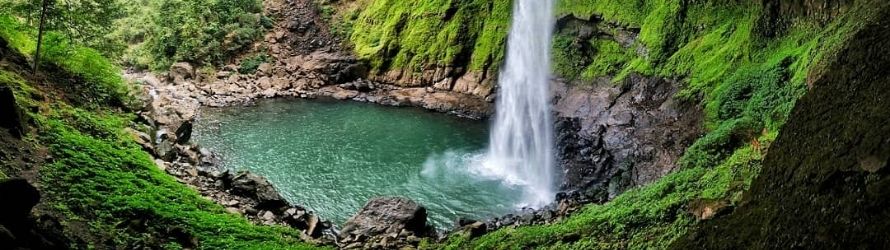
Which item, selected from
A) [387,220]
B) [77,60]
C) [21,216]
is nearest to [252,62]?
[77,60]

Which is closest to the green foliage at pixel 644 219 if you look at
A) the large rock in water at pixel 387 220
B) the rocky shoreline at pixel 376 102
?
the large rock in water at pixel 387 220

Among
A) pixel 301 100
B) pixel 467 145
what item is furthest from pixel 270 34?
pixel 467 145

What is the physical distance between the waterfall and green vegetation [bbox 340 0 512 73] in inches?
41.2

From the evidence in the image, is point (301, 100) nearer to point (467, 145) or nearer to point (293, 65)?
point (293, 65)

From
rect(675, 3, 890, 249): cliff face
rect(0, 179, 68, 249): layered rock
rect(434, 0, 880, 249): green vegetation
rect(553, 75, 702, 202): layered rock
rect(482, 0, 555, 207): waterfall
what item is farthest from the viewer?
rect(482, 0, 555, 207): waterfall

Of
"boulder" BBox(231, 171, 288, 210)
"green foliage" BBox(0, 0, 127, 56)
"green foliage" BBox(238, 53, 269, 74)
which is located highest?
"green foliage" BBox(238, 53, 269, 74)

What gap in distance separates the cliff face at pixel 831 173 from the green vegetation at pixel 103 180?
28.1 ft

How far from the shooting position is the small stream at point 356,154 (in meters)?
19.6

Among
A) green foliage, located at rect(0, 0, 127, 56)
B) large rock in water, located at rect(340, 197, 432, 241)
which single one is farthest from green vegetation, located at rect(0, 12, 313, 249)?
large rock in water, located at rect(340, 197, 432, 241)

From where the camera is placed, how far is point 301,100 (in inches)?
1217

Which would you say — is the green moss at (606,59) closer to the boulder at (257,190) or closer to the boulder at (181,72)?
the boulder at (257,190)

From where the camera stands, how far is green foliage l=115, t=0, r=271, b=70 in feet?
106

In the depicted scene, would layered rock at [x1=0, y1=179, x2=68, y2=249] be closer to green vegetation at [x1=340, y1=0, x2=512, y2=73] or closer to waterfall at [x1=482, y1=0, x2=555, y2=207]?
waterfall at [x1=482, y1=0, x2=555, y2=207]

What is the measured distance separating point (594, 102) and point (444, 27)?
9.95 meters
